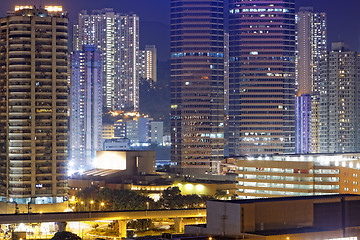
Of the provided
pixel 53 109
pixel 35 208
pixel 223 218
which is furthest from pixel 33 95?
pixel 223 218

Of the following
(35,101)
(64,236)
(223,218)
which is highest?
(35,101)

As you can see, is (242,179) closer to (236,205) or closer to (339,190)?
(339,190)

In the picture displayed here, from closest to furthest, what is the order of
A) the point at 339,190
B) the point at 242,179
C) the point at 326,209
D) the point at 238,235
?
the point at 238,235
the point at 326,209
the point at 339,190
the point at 242,179

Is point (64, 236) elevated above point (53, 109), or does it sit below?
below

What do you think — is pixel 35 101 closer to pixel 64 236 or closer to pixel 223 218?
pixel 64 236

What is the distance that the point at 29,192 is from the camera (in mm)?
185625

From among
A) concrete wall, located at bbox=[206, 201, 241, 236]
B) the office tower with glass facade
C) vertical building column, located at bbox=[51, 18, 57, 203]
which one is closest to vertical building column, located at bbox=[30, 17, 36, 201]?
the office tower with glass facade

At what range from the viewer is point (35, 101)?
616ft

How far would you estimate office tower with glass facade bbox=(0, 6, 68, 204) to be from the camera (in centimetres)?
18738

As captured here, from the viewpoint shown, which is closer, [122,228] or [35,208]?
[122,228]

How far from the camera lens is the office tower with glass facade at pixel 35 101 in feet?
615

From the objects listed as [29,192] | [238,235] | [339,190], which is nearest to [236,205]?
[238,235]

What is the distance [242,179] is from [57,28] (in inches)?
1942

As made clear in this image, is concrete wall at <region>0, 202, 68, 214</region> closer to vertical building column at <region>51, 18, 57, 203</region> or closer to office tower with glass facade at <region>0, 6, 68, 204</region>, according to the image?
office tower with glass facade at <region>0, 6, 68, 204</region>
